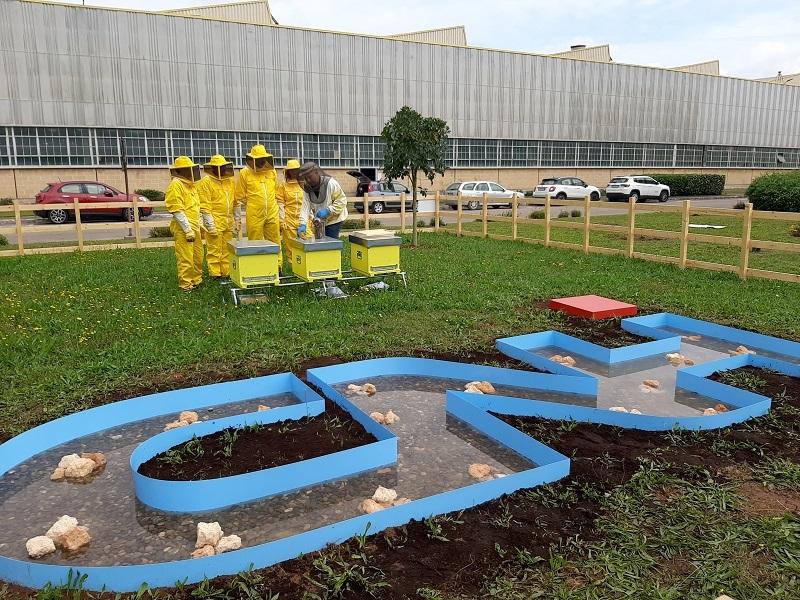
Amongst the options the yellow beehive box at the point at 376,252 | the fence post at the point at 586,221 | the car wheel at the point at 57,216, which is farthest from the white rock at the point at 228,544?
the car wheel at the point at 57,216

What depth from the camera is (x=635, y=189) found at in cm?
3097

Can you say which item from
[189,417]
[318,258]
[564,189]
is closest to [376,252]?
[318,258]

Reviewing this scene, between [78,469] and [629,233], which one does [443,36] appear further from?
[78,469]

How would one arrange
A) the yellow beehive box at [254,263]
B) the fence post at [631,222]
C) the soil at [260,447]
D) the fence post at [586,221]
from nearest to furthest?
the soil at [260,447], the yellow beehive box at [254,263], the fence post at [631,222], the fence post at [586,221]

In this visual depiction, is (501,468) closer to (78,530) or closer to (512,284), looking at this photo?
(78,530)

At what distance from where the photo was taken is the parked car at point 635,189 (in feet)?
102

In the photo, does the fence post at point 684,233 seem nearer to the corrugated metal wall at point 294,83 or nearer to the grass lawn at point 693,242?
the grass lawn at point 693,242

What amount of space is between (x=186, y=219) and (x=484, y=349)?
15.8 feet

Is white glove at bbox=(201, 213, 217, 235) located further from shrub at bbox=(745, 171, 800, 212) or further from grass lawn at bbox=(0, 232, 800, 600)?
→ shrub at bbox=(745, 171, 800, 212)

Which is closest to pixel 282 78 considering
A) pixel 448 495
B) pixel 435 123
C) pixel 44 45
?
pixel 44 45

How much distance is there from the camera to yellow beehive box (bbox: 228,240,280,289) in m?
7.66

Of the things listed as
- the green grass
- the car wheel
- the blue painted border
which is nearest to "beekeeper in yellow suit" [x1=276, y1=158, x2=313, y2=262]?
the green grass

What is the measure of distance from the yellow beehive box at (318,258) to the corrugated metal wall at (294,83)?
77.1 feet

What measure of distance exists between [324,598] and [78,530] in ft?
4.83
